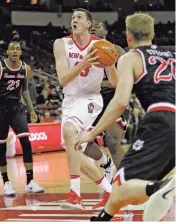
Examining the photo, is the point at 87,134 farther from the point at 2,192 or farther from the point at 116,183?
the point at 2,192

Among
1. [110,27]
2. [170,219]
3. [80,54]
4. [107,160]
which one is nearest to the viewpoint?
[170,219]

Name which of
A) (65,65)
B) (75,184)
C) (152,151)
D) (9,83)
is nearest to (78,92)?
(65,65)

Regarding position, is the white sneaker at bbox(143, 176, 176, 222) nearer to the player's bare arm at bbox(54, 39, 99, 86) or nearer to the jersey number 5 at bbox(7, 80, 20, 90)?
the player's bare arm at bbox(54, 39, 99, 86)

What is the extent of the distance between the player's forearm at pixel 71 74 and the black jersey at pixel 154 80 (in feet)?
3.51

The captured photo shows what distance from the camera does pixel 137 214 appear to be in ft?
17.3

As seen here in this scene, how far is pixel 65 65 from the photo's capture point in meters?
5.65

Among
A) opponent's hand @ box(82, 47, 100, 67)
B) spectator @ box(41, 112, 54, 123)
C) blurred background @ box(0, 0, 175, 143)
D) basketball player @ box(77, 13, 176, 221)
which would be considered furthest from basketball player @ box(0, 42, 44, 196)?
blurred background @ box(0, 0, 175, 143)

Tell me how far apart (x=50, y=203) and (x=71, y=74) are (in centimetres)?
159

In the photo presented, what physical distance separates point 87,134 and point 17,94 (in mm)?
3595

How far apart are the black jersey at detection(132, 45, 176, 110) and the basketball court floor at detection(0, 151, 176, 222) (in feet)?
4.66

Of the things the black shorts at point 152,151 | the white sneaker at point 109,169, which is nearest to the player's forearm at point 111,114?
the black shorts at point 152,151

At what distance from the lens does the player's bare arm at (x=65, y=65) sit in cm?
504

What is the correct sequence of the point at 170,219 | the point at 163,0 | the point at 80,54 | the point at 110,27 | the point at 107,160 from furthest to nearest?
the point at 110,27 → the point at 163,0 → the point at 107,160 → the point at 80,54 → the point at 170,219

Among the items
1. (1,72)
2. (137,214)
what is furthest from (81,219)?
(1,72)
